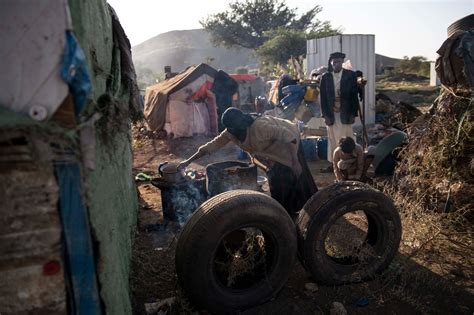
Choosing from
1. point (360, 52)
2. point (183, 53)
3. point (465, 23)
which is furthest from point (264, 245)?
point (183, 53)

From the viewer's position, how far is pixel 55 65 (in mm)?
1672

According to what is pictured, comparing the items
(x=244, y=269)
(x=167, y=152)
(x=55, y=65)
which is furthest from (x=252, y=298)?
(x=167, y=152)

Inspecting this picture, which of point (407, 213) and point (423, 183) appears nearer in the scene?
point (407, 213)

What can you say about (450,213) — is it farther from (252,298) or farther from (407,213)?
(252,298)

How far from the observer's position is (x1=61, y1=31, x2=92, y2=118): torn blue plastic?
167 cm

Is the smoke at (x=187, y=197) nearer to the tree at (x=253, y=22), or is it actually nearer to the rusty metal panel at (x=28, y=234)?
the rusty metal panel at (x=28, y=234)

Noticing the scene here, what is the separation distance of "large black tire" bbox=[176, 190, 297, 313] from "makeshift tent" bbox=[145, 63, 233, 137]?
32.9 ft

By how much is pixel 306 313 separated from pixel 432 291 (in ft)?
4.38

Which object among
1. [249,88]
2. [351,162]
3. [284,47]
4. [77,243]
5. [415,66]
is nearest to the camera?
[77,243]

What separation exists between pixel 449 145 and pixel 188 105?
935cm

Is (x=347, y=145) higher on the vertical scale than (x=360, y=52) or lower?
lower

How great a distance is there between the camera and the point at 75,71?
5.51 ft

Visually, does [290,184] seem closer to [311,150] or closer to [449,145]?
[449,145]

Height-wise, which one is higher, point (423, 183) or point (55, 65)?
point (55, 65)
